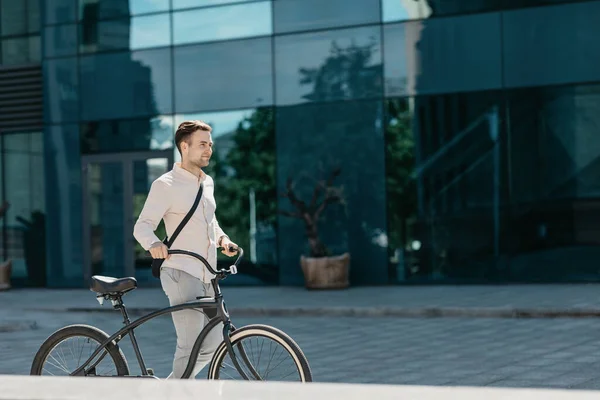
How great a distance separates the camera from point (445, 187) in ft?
59.6

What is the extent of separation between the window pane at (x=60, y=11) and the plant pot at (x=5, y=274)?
5.30 metres

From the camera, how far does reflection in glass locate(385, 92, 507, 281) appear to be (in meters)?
17.9

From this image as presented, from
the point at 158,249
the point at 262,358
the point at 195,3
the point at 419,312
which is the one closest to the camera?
the point at 262,358

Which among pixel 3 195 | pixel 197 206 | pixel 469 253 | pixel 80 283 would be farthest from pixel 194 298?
pixel 3 195

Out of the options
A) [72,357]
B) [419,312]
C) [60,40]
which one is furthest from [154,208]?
[60,40]

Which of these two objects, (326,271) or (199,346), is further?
(326,271)

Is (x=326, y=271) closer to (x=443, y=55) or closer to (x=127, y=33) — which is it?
(x=443, y=55)

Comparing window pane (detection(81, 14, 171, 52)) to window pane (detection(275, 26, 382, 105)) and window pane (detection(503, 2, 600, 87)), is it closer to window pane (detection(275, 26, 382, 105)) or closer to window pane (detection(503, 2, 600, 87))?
window pane (detection(275, 26, 382, 105))

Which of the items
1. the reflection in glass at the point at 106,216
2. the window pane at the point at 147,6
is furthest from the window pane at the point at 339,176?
the reflection in glass at the point at 106,216

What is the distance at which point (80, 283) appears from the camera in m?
21.0

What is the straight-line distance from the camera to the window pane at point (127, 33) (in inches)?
806

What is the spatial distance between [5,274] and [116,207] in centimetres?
278

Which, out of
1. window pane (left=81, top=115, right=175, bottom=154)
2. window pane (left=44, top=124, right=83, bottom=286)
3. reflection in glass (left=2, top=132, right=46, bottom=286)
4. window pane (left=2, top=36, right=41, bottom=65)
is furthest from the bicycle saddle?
window pane (left=2, top=36, right=41, bottom=65)

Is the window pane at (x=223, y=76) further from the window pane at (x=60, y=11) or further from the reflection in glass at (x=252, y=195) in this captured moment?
the window pane at (x=60, y=11)
